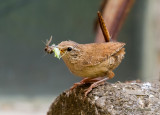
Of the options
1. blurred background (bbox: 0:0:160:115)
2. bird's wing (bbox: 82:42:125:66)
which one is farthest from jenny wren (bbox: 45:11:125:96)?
blurred background (bbox: 0:0:160:115)

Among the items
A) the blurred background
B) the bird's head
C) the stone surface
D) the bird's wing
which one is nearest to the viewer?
the stone surface

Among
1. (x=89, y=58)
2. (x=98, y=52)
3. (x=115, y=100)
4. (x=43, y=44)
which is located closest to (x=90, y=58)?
(x=89, y=58)

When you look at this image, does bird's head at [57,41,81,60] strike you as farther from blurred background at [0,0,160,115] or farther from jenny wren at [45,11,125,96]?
blurred background at [0,0,160,115]

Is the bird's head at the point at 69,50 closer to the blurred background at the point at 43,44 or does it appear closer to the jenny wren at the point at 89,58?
the jenny wren at the point at 89,58

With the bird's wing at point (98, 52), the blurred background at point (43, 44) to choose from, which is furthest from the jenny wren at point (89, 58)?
the blurred background at point (43, 44)

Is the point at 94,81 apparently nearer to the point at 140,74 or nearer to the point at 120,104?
the point at 120,104
